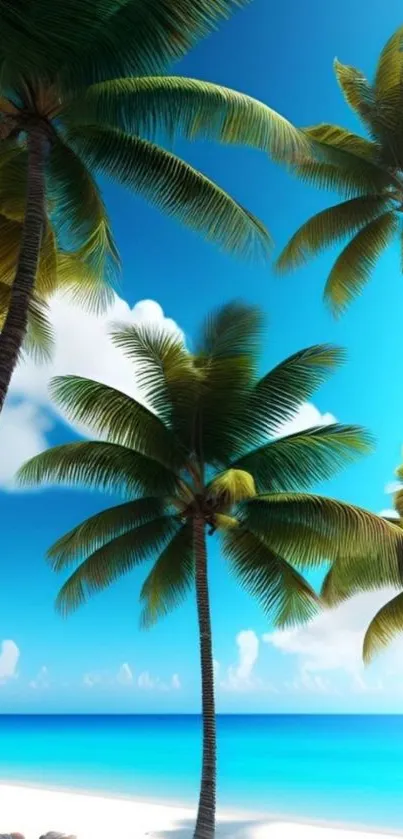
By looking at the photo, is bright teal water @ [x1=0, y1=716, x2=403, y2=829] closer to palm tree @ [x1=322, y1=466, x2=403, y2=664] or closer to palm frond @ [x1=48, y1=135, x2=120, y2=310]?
palm tree @ [x1=322, y1=466, x2=403, y2=664]

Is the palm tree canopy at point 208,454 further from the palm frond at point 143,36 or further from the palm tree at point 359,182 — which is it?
the palm frond at point 143,36

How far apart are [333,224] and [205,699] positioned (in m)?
9.24

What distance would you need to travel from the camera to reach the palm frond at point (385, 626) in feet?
58.9

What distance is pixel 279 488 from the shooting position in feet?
42.4

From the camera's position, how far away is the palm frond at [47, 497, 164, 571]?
1289 centimetres

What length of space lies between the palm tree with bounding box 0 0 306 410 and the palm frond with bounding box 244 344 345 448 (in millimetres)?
2647

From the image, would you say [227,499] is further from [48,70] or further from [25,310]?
[48,70]

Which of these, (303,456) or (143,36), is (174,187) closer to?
(143,36)

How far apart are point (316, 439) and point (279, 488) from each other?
1.19 m

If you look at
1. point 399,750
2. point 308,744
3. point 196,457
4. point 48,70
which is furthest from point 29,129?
point 308,744

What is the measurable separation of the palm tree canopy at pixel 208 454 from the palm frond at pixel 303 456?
0.02 metres

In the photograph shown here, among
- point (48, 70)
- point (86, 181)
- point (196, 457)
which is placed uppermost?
point (86, 181)

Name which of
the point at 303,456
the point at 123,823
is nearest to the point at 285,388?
the point at 303,456

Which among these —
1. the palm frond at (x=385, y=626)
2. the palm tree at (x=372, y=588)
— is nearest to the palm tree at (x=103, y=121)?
the palm tree at (x=372, y=588)
